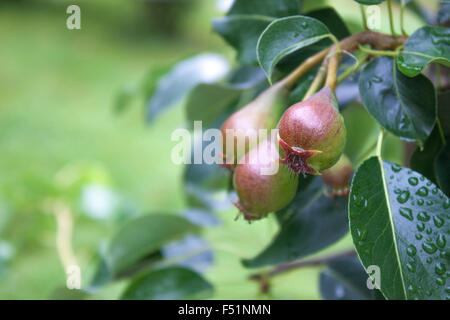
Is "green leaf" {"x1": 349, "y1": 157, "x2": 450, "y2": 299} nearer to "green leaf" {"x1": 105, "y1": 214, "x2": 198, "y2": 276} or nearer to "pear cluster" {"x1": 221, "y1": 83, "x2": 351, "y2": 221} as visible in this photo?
"pear cluster" {"x1": 221, "y1": 83, "x2": 351, "y2": 221}

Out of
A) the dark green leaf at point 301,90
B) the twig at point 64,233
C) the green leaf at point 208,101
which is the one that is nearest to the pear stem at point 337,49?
the dark green leaf at point 301,90

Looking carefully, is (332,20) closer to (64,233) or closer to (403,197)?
(403,197)

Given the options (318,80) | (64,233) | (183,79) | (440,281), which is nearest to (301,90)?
(318,80)

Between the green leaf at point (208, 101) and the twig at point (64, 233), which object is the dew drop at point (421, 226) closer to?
the green leaf at point (208, 101)

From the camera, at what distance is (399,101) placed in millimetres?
244

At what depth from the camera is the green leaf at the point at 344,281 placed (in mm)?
357

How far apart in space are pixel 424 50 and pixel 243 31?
115 millimetres

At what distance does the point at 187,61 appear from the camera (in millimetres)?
481

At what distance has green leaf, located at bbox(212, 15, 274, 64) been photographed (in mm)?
294

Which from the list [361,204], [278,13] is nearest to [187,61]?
[278,13]

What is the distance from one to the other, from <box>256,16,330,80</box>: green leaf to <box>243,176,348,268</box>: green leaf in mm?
92

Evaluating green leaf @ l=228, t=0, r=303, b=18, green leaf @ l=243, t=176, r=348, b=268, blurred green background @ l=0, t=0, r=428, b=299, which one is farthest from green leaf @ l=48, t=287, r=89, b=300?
green leaf @ l=228, t=0, r=303, b=18

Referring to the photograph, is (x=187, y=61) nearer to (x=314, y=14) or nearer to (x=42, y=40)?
(x=314, y=14)

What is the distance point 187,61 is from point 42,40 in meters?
1.22
